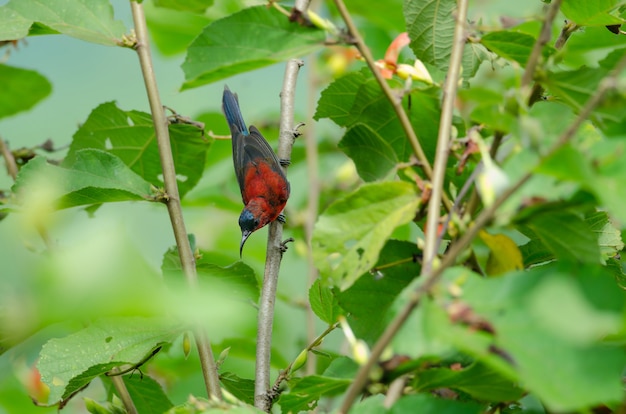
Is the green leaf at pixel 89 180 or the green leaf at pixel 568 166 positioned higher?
→ the green leaf at pixel 568 166

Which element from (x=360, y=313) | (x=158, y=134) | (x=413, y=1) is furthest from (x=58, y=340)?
(x=413, y=1)

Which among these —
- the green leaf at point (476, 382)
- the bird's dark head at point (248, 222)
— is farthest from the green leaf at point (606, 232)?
the bird's dark head at point (248, 222)

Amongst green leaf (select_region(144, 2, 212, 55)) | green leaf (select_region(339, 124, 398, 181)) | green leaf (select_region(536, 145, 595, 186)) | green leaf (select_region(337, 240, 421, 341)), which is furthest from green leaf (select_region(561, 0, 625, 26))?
green leaf (select_region(144, 2, 212, 55))

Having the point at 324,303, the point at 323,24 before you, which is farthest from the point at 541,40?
the point at 324,303

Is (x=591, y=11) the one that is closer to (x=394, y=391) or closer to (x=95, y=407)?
(x=394, y=391)

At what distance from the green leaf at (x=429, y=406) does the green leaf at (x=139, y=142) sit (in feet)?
3.84

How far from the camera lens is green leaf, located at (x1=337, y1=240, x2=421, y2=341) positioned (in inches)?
47.3

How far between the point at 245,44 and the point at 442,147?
35 centimetres

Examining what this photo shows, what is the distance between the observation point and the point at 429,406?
0.93 meters

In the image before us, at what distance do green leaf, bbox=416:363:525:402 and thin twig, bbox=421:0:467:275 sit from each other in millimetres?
145

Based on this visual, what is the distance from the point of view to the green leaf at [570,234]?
38.4 inches

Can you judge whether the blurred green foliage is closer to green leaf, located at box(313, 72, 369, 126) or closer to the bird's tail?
green leaf, located at box(313, 72, 369, 126)

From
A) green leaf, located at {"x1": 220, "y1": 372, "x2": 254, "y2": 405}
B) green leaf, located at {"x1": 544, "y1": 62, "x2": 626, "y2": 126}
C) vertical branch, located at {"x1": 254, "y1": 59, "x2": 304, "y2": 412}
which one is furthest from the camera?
green leaf, located at {"x1": 220, "y1": 372, "x2": 254, "y2": 405}

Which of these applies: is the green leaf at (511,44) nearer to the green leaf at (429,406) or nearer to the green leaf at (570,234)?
the green leaf at (570,234)
